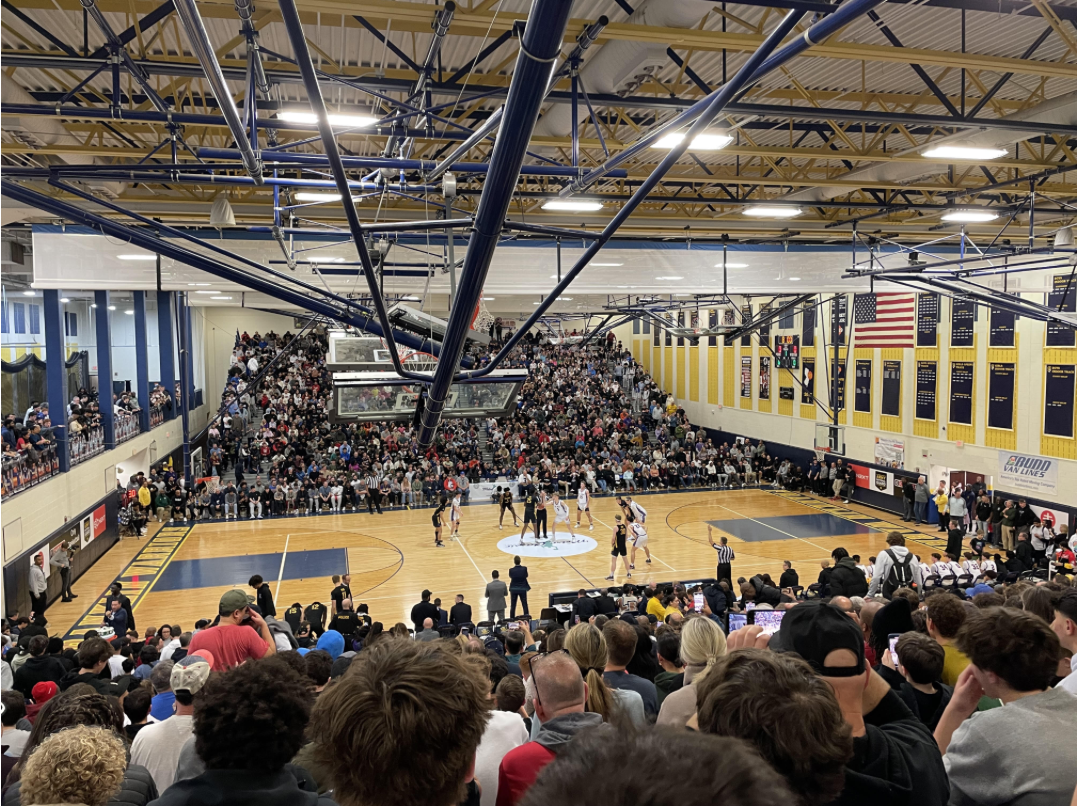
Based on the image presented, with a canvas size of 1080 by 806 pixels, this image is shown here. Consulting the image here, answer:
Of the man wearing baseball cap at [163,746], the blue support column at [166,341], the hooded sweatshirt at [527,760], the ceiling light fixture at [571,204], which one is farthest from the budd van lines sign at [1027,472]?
the blue support column at [166,341]

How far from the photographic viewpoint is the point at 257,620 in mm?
5996

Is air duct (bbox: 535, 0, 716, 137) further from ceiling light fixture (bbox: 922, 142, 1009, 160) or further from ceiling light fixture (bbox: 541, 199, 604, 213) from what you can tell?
ceiling light fixture (bbox: 922, 142, 1009, 160)

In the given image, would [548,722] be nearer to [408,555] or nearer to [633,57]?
[633,57]

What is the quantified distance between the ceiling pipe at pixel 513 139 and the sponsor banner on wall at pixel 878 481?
73.9 feet

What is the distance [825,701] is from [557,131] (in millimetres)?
10187

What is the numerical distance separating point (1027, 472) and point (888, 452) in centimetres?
517

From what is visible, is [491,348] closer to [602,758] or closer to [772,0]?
[772,0]

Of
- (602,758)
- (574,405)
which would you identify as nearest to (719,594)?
(602,758)

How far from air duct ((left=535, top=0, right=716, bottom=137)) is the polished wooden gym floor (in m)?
9.85

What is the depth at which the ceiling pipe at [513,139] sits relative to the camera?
2686 millimetres

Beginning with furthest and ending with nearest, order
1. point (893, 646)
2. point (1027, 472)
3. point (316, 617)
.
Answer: point (1027, 472)
point (316, 617)
point (893, 646)

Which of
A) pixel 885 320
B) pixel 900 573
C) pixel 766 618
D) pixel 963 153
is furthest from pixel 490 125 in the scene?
pixel 885 320

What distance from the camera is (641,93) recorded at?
422 inches

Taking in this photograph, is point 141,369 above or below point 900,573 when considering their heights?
above
